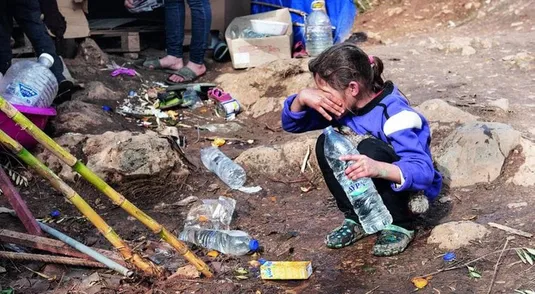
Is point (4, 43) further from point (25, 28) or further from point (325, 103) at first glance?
point (325, 103)

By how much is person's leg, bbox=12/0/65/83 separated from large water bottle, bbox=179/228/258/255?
253cm

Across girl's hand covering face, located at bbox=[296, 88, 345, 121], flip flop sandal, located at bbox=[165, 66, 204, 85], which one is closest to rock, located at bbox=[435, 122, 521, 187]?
girl's hand covering face, located at bbox=[296, 88, 345, 121]

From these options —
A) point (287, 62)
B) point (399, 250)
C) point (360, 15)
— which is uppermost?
point (399, 250)

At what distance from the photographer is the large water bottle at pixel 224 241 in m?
3.28

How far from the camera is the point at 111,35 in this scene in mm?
7473

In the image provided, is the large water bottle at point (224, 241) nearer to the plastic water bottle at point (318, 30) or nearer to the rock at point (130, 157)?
the rock at point (130, 157)

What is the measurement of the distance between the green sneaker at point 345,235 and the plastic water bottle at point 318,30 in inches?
177

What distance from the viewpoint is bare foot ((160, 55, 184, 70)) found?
7.13m

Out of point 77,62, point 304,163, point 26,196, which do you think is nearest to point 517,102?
point 304,163

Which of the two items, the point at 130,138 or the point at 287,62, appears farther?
the point at 287,62

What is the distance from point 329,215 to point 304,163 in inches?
30.1

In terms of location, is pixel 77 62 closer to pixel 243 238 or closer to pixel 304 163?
pixel 304 163

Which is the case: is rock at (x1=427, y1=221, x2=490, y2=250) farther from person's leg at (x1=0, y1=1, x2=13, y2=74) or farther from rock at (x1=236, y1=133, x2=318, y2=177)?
person's leg at (x1=0, y1=1, x2=13, y2=74)

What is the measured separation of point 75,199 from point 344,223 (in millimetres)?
1369
